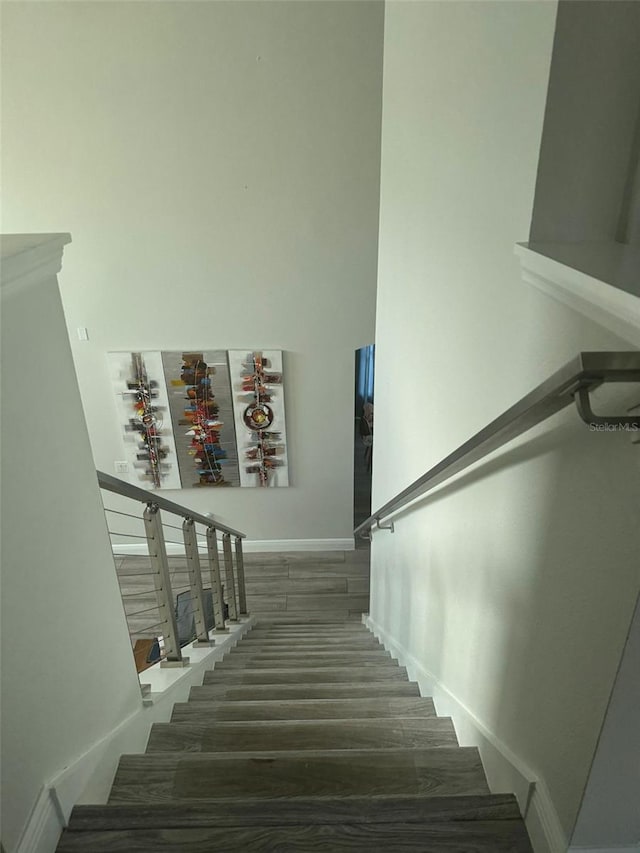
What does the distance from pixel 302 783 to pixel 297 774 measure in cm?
3

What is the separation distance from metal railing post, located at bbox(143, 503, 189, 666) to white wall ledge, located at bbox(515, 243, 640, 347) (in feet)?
4.71

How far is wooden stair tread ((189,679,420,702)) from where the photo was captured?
226cm

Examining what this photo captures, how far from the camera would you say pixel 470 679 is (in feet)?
5.49

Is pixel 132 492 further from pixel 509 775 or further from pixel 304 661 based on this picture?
pixel 304 661

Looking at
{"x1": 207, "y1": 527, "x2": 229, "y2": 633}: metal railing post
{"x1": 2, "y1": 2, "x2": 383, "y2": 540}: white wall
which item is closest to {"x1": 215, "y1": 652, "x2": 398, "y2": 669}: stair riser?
{"x1": 207, "y1": 527, "x2": 229, "y2": 633}: metal railing post

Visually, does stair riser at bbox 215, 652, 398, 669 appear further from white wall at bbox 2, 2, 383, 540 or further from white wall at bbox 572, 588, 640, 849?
white wall at bbox 2, 2, 383, 540

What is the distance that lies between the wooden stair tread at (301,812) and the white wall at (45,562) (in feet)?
0.45

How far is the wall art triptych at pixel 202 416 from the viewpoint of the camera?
15.2 ft

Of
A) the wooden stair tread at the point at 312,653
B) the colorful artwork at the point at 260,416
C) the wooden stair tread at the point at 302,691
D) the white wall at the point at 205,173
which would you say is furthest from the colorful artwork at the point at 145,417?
the wooden stair tread at the point at 302,691

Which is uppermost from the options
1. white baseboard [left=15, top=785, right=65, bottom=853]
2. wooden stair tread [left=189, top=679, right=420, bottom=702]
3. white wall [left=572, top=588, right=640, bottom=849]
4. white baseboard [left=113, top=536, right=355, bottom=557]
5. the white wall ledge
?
the white wall ledge

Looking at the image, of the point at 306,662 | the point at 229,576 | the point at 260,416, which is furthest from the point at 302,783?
the point at 260,416

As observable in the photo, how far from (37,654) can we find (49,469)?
1.23 ft

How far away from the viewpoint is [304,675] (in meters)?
2.58

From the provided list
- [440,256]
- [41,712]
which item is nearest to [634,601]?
[41,712]
